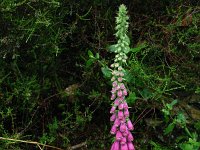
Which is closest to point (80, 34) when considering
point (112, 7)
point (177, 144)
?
point (112, 7)

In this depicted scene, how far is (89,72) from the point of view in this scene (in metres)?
3.85

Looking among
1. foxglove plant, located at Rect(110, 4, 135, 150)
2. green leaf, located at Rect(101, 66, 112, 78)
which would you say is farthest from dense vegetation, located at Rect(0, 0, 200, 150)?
foxglove plant, located at Rect(110, 4, 135, 150)

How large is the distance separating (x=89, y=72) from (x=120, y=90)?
0.86 m

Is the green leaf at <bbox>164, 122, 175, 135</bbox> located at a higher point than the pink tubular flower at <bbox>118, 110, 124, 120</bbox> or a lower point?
lower

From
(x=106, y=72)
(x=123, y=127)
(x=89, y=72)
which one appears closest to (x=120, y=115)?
(x=123, y=127)

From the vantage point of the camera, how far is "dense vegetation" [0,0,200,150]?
3.66 m

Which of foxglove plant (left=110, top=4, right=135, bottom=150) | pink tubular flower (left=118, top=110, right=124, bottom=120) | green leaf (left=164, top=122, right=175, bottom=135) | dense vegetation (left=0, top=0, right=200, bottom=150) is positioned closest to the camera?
foxglove plant (left=110, top=4, right=135, bottom=150)

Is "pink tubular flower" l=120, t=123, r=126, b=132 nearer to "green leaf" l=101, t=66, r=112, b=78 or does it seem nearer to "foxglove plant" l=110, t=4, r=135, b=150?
"foxglove plant" l=110, t=4, r=135, b=150

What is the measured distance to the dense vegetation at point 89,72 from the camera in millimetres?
3662

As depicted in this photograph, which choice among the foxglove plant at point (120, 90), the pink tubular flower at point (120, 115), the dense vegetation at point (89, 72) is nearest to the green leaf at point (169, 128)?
the dense vegetation at point (89, 72)

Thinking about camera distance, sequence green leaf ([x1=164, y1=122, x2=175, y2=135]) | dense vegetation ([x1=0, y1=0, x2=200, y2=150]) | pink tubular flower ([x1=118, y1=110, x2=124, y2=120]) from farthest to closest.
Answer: dense vegetation ([x1=0, y1=0, x2=200, y2=150]) < green leaf ([x1=164, y1=122, x2=175, y2=135]) < pink tubular flower ([x1=118, y1=110, x2=124, y2=120])

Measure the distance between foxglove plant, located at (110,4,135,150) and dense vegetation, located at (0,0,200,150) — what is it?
17.4 inches

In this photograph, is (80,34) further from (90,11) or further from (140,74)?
(140,74)

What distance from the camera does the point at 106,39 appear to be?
393 cm
